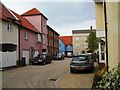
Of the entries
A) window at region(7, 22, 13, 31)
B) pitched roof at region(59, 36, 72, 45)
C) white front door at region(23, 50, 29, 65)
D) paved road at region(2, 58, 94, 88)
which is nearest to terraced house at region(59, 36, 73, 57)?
pitched roof at region(59, 36, 72, 45)

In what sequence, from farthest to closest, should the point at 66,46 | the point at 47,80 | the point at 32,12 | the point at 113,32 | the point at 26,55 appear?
the point at 66,46 < the point at 32,12 < the point at 26,55 < the point at 47,80 < the point at 113,32

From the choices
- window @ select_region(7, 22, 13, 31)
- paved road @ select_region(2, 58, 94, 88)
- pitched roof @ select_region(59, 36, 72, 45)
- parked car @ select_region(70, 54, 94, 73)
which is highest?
pitched roof @ select_region(59, 36, 72, 45)

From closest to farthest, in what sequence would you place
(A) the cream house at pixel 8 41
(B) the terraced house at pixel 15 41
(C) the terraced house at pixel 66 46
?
1. (A) the cream house at pixel 8 41
2. (B) the terraced house at pixel 15 41
3. (C) the terraced house at pixel 66 46

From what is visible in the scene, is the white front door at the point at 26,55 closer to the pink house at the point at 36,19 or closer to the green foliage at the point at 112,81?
the pink house at the point at 36,19

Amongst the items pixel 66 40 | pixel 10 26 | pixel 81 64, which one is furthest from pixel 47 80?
pixel 66 40

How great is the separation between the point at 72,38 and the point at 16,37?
67854 millimetres

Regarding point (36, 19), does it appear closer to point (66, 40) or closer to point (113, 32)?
point (113, 32)

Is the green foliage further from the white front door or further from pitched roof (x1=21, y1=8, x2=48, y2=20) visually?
pitched roof (x1=21, y1=8, x2=48, y2=20)

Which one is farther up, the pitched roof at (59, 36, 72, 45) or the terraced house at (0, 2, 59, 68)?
the pitched roof at (59, 36, 72, 45)

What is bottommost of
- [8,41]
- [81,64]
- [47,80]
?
[47,80]

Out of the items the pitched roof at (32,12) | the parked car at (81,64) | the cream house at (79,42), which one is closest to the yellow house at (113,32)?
the parked car at (81,64)

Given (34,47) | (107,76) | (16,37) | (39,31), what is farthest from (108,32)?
(39,31)

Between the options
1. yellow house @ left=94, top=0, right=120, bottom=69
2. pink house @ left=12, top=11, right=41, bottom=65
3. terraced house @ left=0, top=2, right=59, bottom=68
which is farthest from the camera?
pink house @ left=12, top=11, right=41, bottom=65

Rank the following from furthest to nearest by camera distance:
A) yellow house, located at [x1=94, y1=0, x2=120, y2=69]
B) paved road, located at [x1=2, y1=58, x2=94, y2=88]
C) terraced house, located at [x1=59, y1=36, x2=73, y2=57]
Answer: terraced house, located at [x1=59, y1=36, x2=73, y2=57], paved road, located at [x1=2, y1=58, x2=94, y2=88], yellow house, located at [x1=94, y1=0, x2=120, y2=69]
